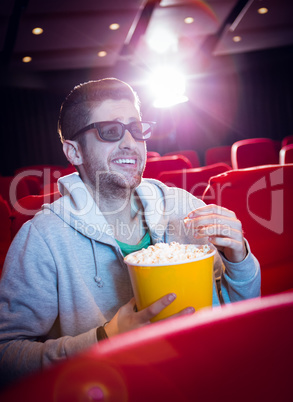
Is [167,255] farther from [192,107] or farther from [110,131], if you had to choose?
[192,107]

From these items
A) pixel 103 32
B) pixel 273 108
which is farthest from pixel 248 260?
pixel 273 108

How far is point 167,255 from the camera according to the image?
87 cm

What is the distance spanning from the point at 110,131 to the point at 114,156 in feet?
0.30

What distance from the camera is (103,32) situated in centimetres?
743

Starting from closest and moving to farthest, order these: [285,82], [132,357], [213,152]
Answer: [132,357], [213,152], [285,82]

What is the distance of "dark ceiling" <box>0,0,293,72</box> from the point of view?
643 cm

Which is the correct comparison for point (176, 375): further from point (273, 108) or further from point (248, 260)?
point (273, 108)

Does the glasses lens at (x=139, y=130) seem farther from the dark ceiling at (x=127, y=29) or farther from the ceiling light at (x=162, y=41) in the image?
the ceiling light at (x=162, y=41)

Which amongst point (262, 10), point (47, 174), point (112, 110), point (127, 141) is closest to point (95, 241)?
point (127, 141)

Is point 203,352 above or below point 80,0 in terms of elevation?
below

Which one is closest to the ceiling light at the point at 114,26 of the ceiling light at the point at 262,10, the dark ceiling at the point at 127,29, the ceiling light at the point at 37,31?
the dark ceiling at the point at 127,29

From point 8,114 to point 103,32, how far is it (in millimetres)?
4361

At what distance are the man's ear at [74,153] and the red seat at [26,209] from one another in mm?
319

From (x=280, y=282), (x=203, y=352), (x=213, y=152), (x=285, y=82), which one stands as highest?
(x=285, y=82)
